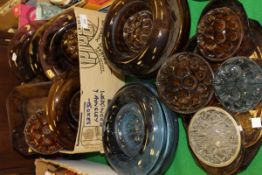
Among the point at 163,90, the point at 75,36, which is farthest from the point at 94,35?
the point at 163,90

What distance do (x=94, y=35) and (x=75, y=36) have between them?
10 centimetres

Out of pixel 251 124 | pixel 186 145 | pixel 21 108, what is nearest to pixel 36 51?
pixel 21 108

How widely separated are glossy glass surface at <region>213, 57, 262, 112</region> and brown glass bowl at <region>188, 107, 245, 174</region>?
2.0 inches

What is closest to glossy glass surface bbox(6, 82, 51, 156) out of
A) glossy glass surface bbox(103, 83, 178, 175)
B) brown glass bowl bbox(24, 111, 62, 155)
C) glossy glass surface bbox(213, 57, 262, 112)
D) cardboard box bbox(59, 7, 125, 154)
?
brown glass bowl bbox(24, 111, 62, 155)

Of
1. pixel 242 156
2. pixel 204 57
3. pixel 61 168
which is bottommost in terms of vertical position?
pixel 61 168

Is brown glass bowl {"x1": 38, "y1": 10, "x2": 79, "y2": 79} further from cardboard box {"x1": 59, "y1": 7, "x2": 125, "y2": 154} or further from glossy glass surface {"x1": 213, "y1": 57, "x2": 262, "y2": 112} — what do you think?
glossy glass surface {"x1": 213, "y1": 57, "x2": 262, "y2": 112}

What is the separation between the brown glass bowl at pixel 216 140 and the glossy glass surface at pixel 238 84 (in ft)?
0.16

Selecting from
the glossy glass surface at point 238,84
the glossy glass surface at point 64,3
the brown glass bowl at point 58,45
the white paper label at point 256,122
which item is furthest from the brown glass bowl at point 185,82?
the glossy glass surface at point 64,3

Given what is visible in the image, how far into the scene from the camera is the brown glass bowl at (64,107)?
1.40 metres

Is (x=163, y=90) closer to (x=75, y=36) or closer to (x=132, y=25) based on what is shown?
(x=132, y=25)

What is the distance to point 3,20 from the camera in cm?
237

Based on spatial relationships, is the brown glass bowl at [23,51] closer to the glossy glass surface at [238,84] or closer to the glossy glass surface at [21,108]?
the glossy glass surface at [21,108]

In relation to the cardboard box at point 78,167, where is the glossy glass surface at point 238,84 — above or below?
above

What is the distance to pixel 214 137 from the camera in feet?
3.38
